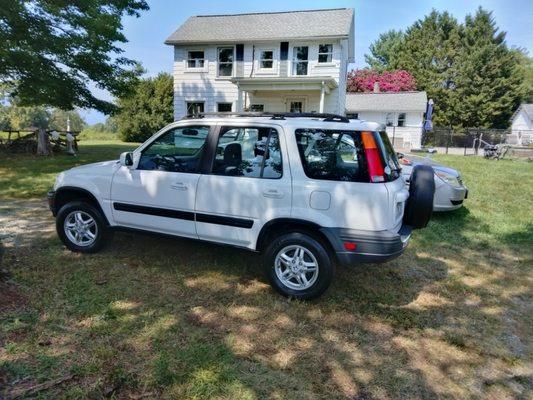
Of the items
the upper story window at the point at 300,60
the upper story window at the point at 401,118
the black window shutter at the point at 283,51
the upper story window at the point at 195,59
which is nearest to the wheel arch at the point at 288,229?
the upper story window at the point at 300,60

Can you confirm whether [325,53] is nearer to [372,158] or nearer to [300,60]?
[300,60]

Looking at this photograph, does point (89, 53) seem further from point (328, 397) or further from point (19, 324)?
point (328, 397)

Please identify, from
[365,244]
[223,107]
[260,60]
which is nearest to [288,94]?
[260,60]

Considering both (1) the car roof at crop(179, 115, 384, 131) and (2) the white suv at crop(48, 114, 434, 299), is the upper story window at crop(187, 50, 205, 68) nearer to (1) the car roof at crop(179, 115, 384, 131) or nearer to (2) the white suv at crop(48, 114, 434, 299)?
(2) the white suv at crop(48, 114, 434, 299)

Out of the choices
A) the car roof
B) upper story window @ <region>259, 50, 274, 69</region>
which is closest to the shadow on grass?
the car roof

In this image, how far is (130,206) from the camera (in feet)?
15.0

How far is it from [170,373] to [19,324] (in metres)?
1.45

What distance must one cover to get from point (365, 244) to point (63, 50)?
549 inches

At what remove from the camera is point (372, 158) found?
359 centimetres

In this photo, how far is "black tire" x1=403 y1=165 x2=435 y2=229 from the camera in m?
4.19

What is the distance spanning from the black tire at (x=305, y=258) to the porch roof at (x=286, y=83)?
16.8 meters

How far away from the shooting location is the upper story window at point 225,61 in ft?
73.8

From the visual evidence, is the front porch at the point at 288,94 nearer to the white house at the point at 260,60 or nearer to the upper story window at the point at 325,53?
the white house at the point at 260,60

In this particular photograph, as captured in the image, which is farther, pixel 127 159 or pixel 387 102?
pixel 387 102
